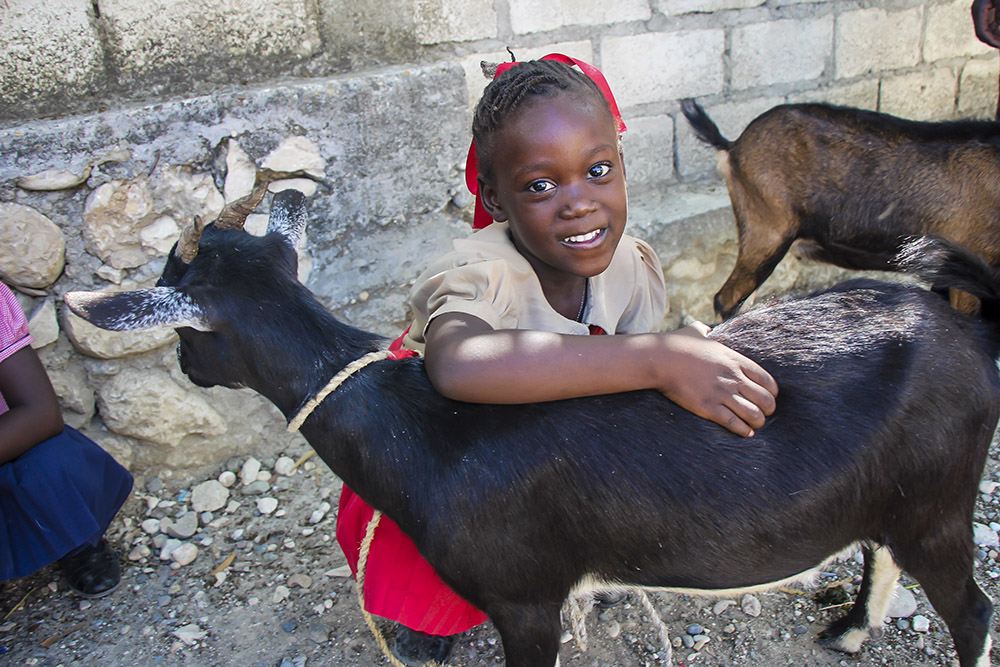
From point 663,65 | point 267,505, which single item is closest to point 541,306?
point 267,505

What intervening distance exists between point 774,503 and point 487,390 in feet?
2.18

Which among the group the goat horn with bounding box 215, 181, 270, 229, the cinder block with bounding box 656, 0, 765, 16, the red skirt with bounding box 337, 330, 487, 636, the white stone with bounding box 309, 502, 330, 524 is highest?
the cinder block with bounding box 656, 0, 765, 16

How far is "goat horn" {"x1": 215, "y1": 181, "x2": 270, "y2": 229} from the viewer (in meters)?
1.95

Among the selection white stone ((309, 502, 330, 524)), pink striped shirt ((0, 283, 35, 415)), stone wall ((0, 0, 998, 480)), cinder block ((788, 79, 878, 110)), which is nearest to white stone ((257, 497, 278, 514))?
white stone ((309, 502, 330, 524))

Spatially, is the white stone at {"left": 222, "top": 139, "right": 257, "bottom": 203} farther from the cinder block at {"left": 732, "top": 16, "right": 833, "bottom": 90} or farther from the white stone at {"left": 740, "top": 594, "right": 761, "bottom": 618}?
the cinder block at {"left": 732, "top": 16, "right": 833, "bottom": 90}

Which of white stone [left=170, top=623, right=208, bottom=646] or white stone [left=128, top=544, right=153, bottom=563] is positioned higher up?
white stone [left=128, top=544, right=153, bottom=563]

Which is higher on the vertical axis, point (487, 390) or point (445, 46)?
point (445, 46)

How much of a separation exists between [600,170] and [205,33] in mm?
1900

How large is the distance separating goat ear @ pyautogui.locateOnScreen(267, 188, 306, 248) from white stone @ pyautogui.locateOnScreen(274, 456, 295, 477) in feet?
4.85

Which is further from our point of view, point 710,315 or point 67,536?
point 710,315

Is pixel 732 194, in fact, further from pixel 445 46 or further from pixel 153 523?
pixel 153 523

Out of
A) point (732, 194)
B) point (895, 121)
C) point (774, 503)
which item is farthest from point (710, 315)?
point (774, 503)

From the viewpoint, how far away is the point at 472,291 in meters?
1.85

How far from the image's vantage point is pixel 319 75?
3203mm
